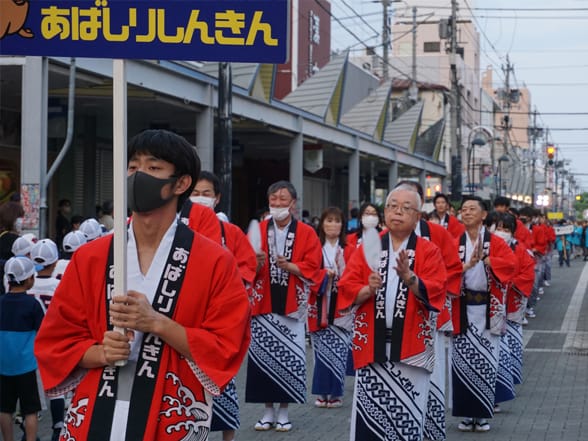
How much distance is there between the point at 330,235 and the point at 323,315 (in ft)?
4.47

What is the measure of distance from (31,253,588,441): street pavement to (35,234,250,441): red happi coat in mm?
4839

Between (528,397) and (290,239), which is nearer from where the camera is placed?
(290,239)

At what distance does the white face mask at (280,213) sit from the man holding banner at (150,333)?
5.26m

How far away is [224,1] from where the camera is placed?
3.87 metres

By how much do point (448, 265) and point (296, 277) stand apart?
1.67 meters

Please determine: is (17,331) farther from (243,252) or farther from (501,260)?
(501,260)

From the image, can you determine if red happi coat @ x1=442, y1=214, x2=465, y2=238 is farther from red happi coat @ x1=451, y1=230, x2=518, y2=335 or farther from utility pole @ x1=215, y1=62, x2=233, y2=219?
utility pole @ x1=215, y1=62, x2=233, y2=219

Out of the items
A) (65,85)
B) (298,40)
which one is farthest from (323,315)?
(298,40)

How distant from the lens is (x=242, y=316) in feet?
12.9

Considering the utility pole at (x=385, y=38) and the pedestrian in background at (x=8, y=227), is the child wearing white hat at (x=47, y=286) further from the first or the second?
the utility pole at (x=385, y=38)

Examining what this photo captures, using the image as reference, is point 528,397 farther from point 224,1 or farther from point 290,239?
point 224,1

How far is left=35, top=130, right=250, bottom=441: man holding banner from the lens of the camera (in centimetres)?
383

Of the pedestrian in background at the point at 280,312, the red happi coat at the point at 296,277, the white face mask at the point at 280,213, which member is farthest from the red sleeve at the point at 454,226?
the white face mask at the point at 280,213

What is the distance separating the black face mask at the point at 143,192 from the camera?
3.83m
